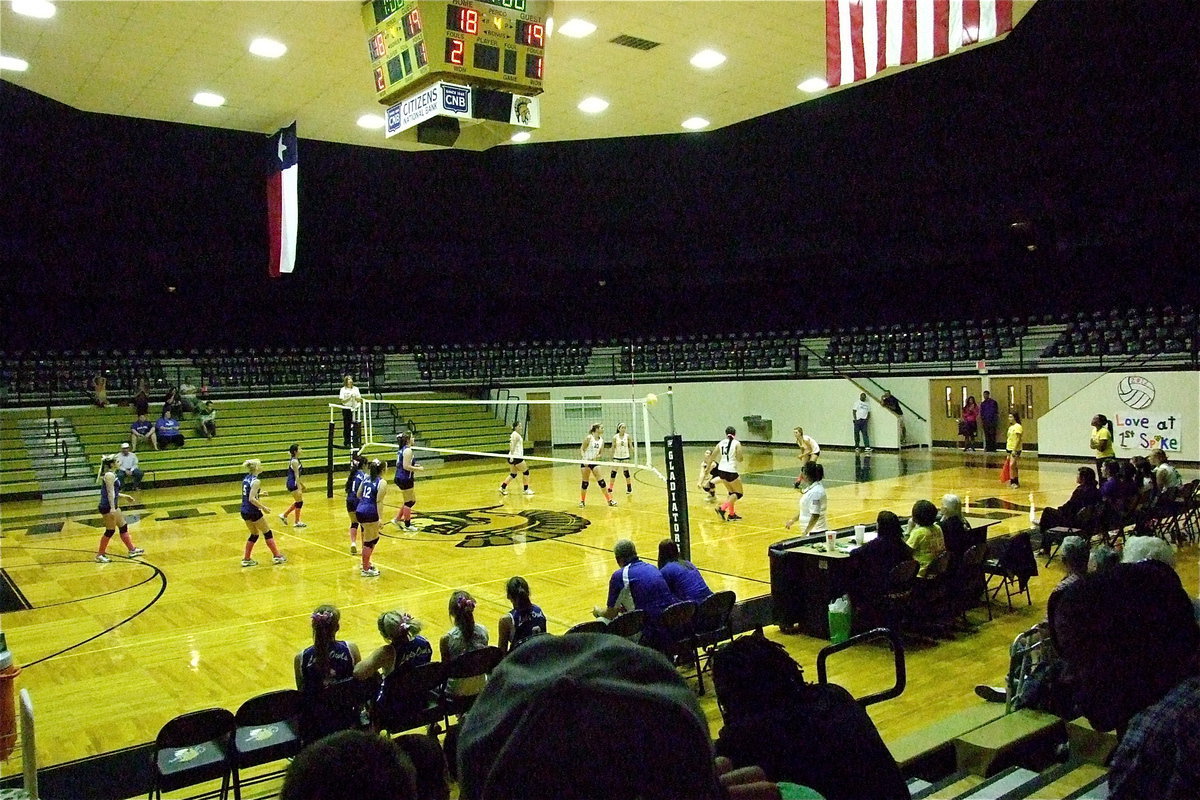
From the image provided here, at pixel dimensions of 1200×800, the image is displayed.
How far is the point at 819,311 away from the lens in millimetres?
32781

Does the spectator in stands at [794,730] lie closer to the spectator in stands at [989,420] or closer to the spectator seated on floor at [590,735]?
the spectator seated on floor at [590,735]

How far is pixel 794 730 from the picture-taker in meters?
2.61

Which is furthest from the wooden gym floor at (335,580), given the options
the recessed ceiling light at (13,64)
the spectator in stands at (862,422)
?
the recessed ceiling light at (13,64)

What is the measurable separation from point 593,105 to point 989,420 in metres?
17.9

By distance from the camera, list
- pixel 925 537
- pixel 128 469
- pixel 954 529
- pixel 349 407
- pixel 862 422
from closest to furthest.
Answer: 1. pixel 925 537
2. pixel 954 529
3. pixel 349 407
4. pixel 128 469
5. pixel 862 422

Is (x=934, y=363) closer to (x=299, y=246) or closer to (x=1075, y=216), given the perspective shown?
(x=1075, y=216)

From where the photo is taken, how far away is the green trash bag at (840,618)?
908 centimetres

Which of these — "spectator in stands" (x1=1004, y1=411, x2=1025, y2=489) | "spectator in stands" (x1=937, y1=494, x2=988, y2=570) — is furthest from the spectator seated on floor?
"spectator in stands" (x1=1004, y1=411, x2=1025, y2=489)

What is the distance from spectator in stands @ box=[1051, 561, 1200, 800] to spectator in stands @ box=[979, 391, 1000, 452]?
2626 centimetres

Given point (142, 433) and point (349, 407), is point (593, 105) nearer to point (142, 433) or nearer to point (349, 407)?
point (349, 407)

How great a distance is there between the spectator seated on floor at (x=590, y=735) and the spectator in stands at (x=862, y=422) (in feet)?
94.0

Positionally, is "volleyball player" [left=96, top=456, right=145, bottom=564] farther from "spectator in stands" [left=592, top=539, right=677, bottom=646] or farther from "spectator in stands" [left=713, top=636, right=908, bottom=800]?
"spectator in stands" [left=713, top=636, right=908, bottom=800]

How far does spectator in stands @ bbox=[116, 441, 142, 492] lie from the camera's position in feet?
66.3

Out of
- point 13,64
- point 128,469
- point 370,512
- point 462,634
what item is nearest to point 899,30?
point 462,634
